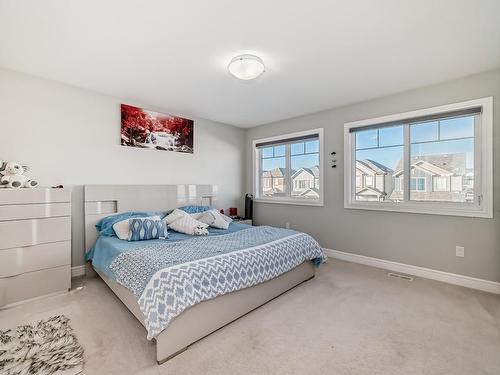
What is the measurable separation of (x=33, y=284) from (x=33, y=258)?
10.4 inches

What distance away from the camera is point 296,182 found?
15.0ft

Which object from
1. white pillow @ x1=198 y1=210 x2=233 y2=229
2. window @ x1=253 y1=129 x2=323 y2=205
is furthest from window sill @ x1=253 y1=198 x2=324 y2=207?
white pillow @ x1=198 y1=210 x2=233 y2=229

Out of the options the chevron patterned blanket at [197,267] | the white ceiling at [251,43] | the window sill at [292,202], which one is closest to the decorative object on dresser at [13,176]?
the white ceiling at [251,43]

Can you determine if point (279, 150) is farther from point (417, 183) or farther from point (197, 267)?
point (197, 267)

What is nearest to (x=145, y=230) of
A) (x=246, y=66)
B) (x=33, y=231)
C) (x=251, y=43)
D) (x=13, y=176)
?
(x=33, y=231)

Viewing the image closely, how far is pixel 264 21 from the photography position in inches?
74.5

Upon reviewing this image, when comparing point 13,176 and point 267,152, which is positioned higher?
point 267,152

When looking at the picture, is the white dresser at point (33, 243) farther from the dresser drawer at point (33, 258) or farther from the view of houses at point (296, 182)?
the view of houses at point (296, 182)

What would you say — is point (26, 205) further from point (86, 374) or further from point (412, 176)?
point (412, 176)

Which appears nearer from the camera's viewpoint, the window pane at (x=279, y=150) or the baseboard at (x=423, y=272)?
the baseboard at (x=423, y=272)

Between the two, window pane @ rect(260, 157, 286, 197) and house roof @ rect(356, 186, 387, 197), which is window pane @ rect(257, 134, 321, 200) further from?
house roof @ rect(356, 186, 387, 197)

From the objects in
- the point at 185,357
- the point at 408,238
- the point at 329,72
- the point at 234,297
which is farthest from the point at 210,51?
the point at 408,238

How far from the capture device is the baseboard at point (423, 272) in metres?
2.72

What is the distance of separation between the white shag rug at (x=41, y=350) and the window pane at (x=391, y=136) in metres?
4.05
